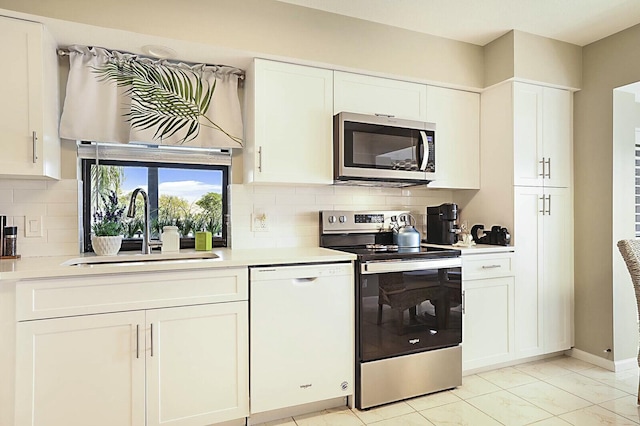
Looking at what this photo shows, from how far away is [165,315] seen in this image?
6.38ft

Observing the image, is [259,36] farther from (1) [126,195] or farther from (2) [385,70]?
(1) [126,195]

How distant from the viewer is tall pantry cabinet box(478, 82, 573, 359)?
9.62 ft

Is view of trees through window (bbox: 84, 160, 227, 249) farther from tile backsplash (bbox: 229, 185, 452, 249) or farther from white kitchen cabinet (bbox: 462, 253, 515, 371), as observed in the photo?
white kitchen cabinet (bbox: 462, 253, 515, 371)

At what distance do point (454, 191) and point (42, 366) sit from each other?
10.2 feet

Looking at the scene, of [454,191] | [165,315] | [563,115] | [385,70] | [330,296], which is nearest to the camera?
[165,315]

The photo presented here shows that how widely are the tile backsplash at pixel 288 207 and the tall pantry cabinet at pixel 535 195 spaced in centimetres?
91

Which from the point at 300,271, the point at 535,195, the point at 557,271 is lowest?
the point at 557,271

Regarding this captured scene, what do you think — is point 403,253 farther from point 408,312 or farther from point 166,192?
point 166,192

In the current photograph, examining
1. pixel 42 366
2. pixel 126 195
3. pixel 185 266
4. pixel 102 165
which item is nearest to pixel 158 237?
pixel 126 195

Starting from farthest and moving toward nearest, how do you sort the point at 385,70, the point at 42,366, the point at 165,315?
the point at 385,70 < the point at 165,315 < the point at 42,366

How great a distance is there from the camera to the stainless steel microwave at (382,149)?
2588 millimetres

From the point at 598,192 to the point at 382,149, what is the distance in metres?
1.75

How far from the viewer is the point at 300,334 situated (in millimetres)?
2211

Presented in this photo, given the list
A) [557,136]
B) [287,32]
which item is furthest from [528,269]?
[287,32]
